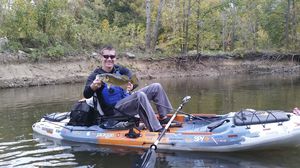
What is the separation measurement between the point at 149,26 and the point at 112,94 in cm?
2096

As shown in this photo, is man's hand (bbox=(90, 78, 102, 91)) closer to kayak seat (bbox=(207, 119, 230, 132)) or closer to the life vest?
the life vest

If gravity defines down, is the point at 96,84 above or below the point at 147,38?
below

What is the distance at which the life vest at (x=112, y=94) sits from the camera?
23.5 ft

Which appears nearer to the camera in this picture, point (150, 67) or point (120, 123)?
point (120, 123)

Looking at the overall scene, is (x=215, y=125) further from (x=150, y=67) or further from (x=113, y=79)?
(x=150, y=67)

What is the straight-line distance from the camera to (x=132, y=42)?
2852 centimetres

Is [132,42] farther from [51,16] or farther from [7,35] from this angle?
[7,35]

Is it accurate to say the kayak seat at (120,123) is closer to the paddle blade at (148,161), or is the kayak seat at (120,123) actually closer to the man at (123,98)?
the man at (123,98)

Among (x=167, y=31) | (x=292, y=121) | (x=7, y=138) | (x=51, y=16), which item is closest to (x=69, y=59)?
(x=51, y=16)

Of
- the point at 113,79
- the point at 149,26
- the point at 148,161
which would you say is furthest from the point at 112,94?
the point at 149,26

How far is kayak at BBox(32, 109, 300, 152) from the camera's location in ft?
19.8

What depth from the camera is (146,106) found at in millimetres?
6762

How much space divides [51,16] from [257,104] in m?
16.1

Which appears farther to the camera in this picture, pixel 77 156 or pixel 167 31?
pixel 167 31
